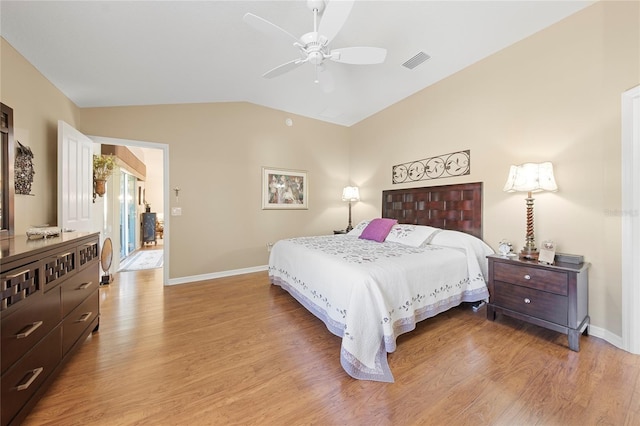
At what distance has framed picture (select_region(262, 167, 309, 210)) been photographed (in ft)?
14.7

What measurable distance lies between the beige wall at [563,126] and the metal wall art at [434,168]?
4.2 inches

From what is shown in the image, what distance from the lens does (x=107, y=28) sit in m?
2.01

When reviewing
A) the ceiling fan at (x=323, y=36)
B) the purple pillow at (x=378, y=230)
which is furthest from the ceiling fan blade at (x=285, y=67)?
the purple pillow at (x=378, y=230)

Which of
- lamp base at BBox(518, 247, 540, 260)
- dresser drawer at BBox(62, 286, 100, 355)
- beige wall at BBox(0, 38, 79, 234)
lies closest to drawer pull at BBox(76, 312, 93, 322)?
dresser drawer at BBox(62, 286, 100, 355)

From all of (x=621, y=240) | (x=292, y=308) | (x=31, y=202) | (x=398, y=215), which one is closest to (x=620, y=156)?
(x=621, y=240)

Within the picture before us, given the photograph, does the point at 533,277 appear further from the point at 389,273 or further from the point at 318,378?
the point at 318,378

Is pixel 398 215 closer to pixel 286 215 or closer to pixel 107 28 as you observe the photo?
pixel 286 215

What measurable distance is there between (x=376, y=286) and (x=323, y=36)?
6.55 feet

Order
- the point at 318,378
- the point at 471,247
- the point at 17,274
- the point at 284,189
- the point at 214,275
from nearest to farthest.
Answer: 1. the point at 17,274
2. the point at 318,378
3. the point at 471,247
4. the point at 214,275
5. the point at 284,189

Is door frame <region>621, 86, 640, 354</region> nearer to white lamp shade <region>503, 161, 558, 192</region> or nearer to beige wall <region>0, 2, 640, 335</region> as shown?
Result: beige wall <region>0, 2, 640, 335</region>

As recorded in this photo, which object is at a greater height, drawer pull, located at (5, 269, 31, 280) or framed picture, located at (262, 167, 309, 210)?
framed picture, located at (262, 167, 309, 210)

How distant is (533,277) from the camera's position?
2.20m

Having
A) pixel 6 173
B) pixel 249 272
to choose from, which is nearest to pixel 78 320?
pixel 6 173

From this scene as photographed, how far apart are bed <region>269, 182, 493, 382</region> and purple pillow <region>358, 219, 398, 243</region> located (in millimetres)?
14
